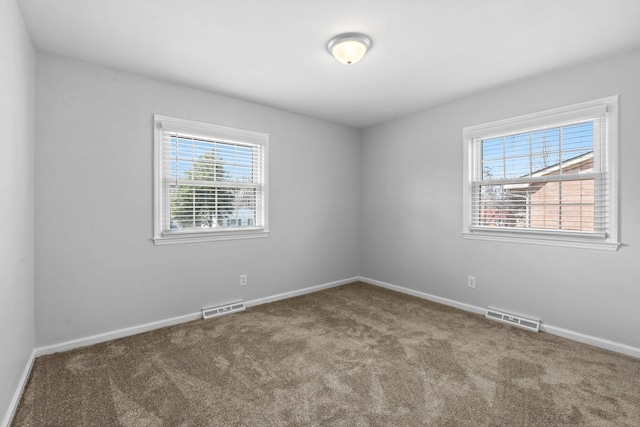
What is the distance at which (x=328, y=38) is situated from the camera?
7.70ft

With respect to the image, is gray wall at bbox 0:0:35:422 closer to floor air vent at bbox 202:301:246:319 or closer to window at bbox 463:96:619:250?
floor air vent at bbox 202:301:246:319

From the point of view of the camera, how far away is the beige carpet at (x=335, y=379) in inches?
69.9

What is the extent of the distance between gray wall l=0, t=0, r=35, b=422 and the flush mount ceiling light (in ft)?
6.46

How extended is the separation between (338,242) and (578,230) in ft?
9.31

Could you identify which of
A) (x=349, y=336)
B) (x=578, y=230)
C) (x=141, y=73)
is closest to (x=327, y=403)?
(x=349, y=336)

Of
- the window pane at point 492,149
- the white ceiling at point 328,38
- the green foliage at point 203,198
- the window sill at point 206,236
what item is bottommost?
the window sill at point 206,236

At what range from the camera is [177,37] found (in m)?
2.32

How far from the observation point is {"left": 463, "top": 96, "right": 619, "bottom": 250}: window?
266 centimetres

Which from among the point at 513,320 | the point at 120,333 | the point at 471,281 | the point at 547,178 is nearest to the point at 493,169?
the point at 547,178

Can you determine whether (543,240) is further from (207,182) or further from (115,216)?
(115,216)

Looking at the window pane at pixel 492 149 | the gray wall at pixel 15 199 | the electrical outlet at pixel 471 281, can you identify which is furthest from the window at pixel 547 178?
the gray wall at pixel 15 199

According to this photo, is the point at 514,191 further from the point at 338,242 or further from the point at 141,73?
the point at 141,73

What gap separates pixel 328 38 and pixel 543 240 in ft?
8.99

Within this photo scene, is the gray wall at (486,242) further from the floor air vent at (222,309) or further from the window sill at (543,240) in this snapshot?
the floor air vent at (222,309)
